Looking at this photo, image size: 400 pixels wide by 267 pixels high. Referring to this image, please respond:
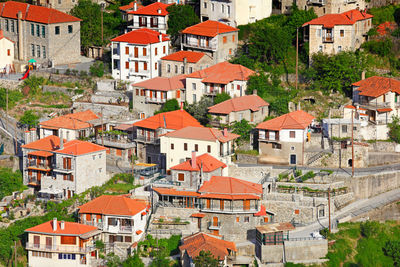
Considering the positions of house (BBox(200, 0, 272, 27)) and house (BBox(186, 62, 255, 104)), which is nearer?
house (BBox(186, 62, 255, 104))

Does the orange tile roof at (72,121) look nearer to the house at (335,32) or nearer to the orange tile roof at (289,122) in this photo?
the orange tile roof at (289,122)

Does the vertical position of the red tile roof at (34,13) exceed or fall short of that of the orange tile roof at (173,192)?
it exceeds it

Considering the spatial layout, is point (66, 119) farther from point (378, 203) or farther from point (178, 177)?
point (378, 203)

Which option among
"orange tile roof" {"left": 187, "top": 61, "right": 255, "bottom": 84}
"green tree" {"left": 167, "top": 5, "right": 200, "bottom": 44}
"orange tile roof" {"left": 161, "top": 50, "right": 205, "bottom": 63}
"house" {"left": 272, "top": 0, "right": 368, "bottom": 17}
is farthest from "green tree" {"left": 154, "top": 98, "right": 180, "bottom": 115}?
"house" {"left": 272, "top": 0, "right": 368, "bottom": 17}

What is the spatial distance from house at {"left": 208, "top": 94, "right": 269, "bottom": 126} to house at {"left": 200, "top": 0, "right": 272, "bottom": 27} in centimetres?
1532

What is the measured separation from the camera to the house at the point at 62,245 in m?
95.3

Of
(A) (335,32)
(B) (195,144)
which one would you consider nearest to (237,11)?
(A) (335,32)

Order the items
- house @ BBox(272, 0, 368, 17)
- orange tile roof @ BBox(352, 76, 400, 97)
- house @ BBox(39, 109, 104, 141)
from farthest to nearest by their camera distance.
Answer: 1. house @ BBox(272, 0, 368, 17)
2. house @ BBox(39, 109, 104, 141)
3. orange tile roof @ BBox(352, 76, 400, 97)

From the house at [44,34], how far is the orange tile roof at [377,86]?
1249 inches

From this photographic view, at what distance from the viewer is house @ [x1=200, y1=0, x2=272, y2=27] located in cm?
12244

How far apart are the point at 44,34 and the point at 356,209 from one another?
4122 cm

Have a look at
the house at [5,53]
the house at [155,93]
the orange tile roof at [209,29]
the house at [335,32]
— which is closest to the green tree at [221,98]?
the house at [155,93]

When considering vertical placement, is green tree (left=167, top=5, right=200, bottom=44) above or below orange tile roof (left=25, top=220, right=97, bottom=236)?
above

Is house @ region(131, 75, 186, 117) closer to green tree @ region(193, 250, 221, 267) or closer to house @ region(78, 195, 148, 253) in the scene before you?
house @ region(78, 195, 148, 253)
